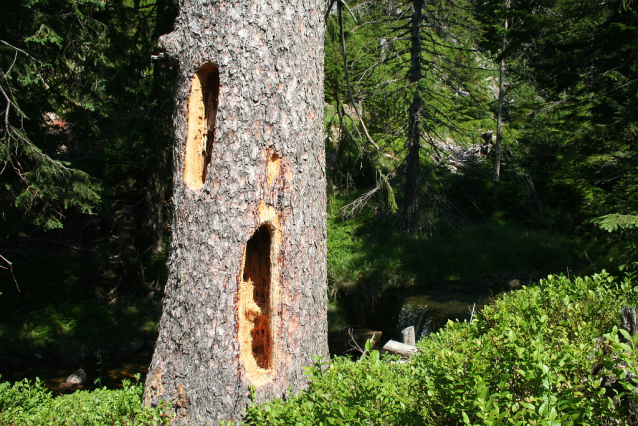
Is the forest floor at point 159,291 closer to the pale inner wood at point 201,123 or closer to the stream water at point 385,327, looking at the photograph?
the stream water at point 385,327

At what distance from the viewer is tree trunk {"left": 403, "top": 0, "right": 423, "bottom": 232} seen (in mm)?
11484

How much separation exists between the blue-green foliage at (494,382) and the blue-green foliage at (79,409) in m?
0.82

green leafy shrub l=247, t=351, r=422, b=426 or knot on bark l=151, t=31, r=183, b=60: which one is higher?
knot on bark l=151, t=31, r=183, b=60

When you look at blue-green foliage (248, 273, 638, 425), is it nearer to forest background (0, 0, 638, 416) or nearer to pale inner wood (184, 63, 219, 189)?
pale inner wood (184, 63, 219, 189)

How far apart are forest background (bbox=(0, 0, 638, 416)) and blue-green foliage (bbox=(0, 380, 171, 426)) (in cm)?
242

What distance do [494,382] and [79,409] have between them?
316 cm

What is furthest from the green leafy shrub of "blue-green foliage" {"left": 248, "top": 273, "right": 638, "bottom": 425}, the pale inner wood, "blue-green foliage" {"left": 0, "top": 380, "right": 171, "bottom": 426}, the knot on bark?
the knot on bark

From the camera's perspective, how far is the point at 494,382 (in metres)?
2.53

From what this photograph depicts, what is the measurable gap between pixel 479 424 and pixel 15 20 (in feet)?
29.5

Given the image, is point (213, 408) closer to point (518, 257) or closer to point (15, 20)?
point (15, 20)

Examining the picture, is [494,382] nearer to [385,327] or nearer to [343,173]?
[385,327]

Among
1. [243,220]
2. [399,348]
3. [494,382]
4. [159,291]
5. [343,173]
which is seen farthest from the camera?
[343,173]

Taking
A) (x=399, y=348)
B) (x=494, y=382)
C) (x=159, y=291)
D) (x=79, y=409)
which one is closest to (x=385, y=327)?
(x=399, y=348)

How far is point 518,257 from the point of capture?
11500mm
